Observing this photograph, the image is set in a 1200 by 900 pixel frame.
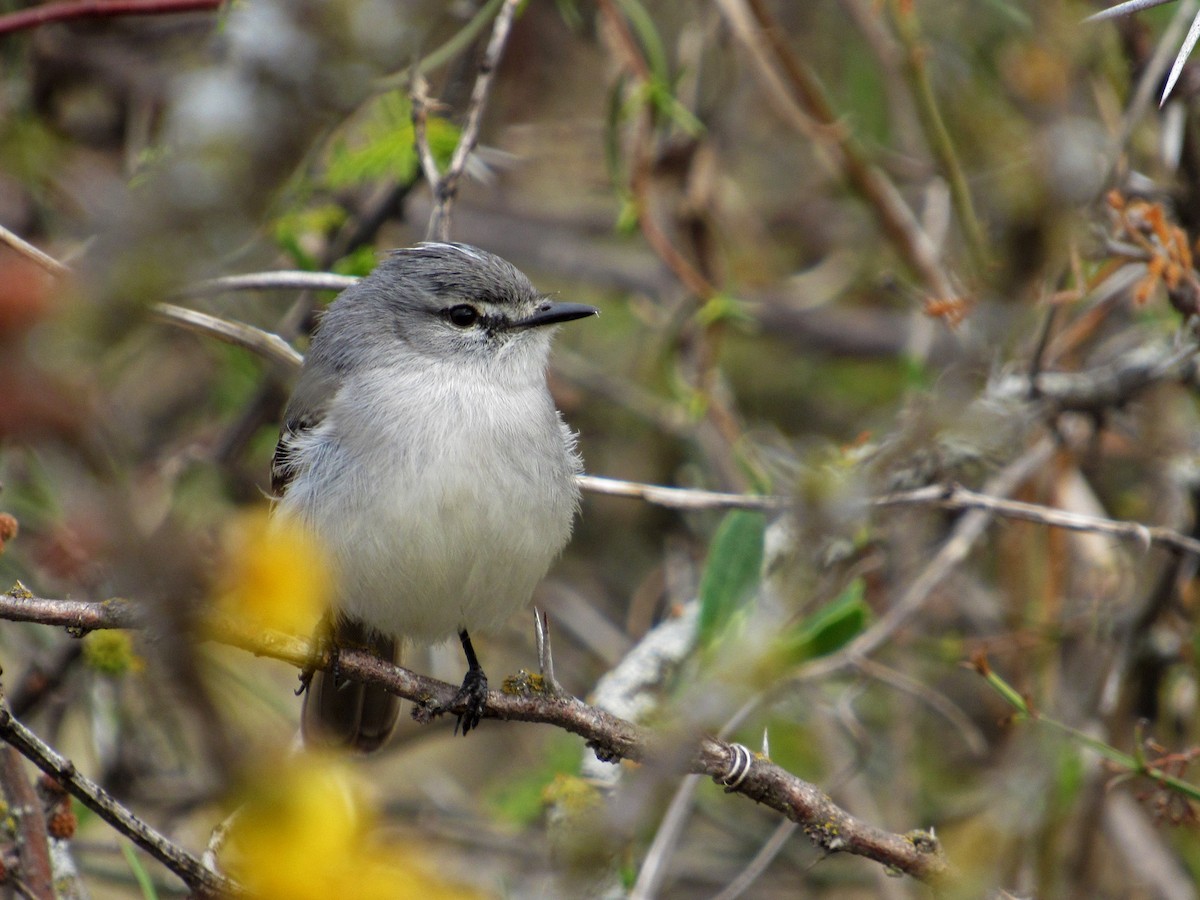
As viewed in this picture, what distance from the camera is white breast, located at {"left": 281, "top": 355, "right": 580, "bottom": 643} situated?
3238 mm

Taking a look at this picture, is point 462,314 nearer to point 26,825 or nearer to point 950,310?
point 950,310

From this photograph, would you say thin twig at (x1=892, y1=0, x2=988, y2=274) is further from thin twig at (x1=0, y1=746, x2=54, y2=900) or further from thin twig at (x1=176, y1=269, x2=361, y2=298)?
thin twig at (x1=0, y1=746, x2=54, y2=900)

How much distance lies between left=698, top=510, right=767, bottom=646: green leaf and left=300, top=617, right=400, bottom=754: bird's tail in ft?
3.52

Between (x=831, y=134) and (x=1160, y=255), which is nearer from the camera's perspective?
(x=1160, y=255)

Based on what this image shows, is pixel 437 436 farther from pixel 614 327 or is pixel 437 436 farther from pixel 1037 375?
pixel 614 327

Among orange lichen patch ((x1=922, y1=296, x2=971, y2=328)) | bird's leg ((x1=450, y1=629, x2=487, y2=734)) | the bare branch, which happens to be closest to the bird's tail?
bird's leg ((x1=450, y1=629, x2=487, y2=734))

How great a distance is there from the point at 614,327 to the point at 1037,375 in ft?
7.59

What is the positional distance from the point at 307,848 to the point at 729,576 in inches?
97.3

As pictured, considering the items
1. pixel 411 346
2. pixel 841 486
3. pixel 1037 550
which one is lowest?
pixel 1037 550

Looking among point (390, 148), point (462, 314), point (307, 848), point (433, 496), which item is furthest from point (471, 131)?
point (307, 848)

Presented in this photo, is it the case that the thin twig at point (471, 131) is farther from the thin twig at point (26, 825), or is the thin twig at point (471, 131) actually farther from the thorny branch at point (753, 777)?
the thin twig at point (26, 825)

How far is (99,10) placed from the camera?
385 cm

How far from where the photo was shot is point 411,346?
12.3 feet

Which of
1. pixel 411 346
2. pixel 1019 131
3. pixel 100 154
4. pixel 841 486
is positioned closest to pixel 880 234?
pixel 1019 131
